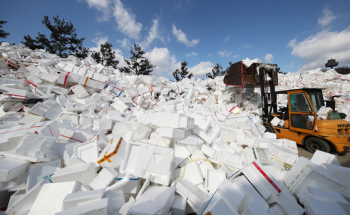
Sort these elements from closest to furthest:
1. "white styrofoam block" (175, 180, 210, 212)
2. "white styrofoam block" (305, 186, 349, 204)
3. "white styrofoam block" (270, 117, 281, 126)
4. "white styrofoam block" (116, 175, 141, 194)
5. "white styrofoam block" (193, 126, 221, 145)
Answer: "white styrofoam block" (305, 186, 349, 204) → "white styrofoam block" (175, 180, 210, 212) → "white styrofoam block" (116, 175, 141, 194) → "white styrofoam block" (193, 126, 221, 145) → "white styrofoam block" (270, 117, 281, 126)

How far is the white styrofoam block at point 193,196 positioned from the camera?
1.51 meters

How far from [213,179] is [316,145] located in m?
3.82

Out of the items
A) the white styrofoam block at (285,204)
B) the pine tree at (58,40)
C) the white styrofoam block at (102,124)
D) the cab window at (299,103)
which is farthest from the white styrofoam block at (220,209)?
the pine tree at (58,40)

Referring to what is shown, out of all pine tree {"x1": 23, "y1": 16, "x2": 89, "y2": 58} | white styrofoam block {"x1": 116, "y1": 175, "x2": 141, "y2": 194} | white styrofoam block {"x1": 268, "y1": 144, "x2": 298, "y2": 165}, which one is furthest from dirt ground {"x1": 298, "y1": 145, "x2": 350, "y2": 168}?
pine tree {"x1": 23, "y1": 16, "x2": 89, "y2": 58}

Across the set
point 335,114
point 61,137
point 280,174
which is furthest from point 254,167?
point 335,114

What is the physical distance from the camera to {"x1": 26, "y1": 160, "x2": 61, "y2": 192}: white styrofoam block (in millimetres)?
1699

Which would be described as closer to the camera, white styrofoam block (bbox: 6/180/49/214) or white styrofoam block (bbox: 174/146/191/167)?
white styrofoam block (bbox: 6/180/49/214)

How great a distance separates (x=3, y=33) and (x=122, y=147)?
72.7 feet

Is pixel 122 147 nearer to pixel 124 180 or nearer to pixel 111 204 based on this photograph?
pixel 124 180

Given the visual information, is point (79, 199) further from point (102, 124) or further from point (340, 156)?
point (340, 156)

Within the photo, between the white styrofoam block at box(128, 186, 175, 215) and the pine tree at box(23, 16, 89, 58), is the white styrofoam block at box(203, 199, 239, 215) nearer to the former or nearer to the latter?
the white styrofoam block at box(128, 186, 175, 215)

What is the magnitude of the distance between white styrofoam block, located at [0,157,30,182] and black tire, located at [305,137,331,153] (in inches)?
248

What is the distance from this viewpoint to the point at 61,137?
2748 millimetres

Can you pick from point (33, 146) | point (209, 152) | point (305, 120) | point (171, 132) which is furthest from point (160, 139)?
point (305, 120)
